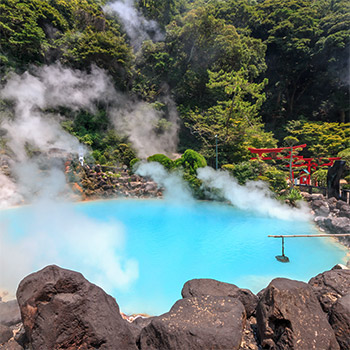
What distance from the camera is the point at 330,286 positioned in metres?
2.53

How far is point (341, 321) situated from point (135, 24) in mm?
23375

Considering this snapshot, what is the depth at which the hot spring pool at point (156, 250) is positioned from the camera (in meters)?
4.29

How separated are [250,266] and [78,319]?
3.81 m

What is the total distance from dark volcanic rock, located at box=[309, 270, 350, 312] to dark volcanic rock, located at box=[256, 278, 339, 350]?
15.9 inches

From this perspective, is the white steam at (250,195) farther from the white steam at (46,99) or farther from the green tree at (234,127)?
the white steam at (46,99)

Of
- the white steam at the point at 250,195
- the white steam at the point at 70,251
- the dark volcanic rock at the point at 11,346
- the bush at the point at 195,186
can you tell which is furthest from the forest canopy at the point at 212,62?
the dark volcanic rock at the point at 11,346

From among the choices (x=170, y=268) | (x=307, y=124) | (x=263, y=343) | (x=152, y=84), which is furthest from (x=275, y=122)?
(x=263, y=343)

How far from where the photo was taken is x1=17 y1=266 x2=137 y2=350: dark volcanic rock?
5.99 ft

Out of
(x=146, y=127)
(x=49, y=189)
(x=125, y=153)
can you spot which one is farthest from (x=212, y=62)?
(x=49, y=189)

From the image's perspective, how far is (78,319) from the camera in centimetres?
188

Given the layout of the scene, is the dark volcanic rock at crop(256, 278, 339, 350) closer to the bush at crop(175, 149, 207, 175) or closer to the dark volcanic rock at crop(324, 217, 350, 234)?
the dark volcanic rock at crop(324, 217, 350, 234)

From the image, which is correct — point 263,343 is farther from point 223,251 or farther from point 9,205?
point 9,205

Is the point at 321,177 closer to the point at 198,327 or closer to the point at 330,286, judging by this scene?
the point at 330,286

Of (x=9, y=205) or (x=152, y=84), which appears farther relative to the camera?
(x=152, y=84)
